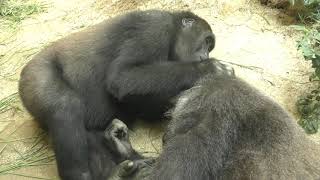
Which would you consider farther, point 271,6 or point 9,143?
point 271,6

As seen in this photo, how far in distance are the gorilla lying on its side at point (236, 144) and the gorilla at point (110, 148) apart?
3.06ft

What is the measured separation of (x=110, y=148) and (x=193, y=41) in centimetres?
111

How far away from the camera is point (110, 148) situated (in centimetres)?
406

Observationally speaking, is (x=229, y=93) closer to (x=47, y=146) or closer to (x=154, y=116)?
(x=154, y=116)

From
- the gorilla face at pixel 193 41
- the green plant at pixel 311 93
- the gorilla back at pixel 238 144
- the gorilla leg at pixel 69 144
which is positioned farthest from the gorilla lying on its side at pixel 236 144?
the gorilla face at pixel 193 41

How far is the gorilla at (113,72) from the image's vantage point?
392 centimetres

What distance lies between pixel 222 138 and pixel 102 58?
4.93 feet

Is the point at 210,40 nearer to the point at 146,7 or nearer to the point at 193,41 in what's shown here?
the point at 193,41

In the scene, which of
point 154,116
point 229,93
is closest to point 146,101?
point 154,116

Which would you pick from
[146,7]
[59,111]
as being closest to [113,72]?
[59,111]

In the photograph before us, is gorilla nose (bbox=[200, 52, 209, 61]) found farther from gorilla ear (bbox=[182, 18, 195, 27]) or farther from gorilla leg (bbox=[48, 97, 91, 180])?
gorilla leg (bbox=[48, 97, 91, 180])

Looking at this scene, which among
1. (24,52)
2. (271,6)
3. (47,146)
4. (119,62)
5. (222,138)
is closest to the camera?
(222,138)

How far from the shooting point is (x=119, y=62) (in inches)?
157

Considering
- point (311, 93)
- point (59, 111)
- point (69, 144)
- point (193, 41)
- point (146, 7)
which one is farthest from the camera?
point (146, 7)
